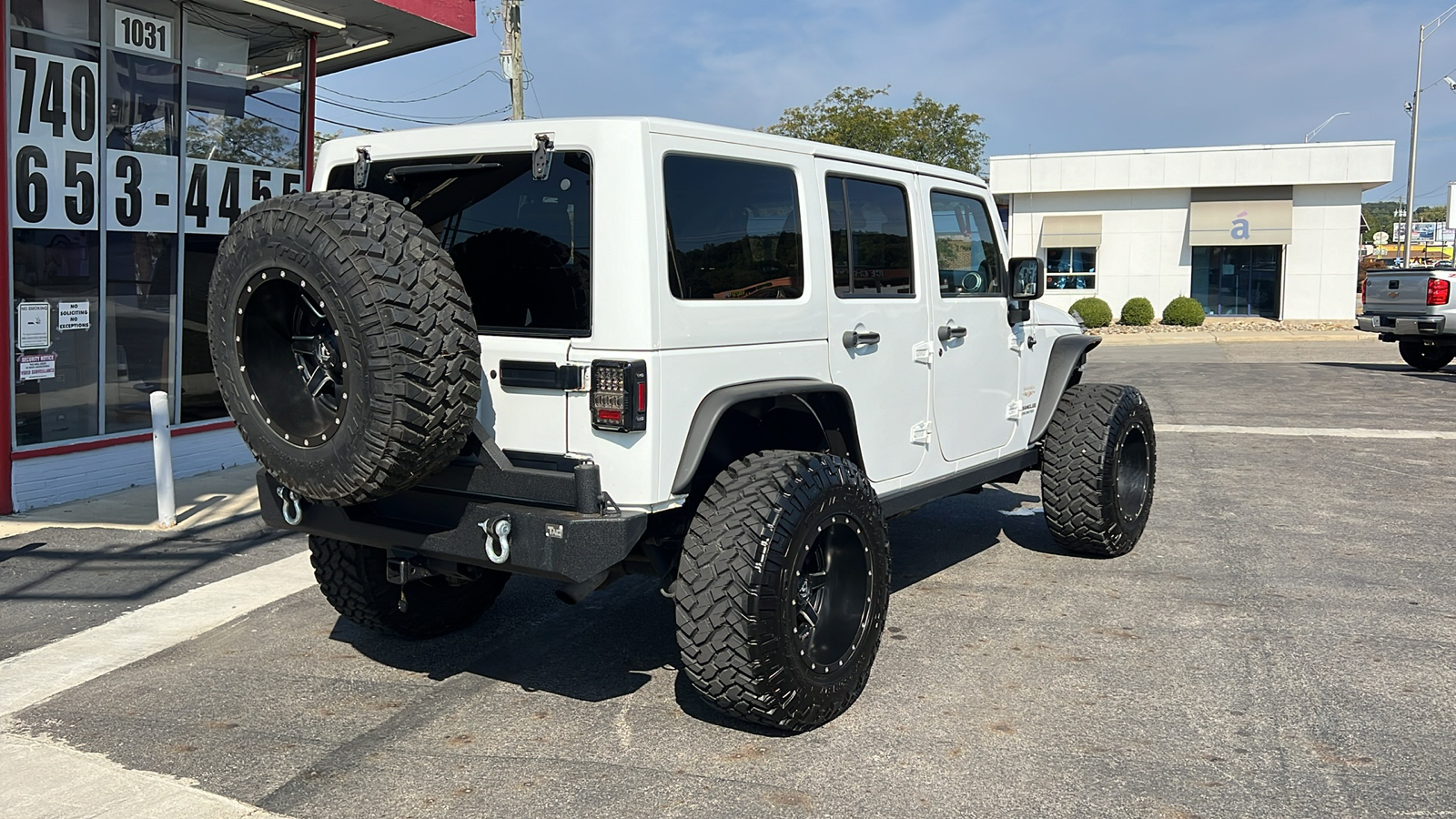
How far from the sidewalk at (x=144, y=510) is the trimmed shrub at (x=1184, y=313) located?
→ 2931cm

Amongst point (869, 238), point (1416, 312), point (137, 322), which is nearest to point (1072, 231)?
point (1416, 312)

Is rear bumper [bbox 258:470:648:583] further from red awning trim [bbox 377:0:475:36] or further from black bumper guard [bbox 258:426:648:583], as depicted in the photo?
red awning trim [bbox 377:0:475:36]

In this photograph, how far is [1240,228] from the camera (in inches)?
1380

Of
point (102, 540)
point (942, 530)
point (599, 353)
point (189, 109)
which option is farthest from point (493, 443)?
point (189, 109)

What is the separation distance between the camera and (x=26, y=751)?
4.08 metres

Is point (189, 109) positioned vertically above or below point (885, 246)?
above

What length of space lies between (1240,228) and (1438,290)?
61.0ft

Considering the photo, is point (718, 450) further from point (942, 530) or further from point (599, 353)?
point (942, 530)

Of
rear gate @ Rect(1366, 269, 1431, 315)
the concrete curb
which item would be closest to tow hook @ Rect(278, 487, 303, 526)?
rear gate @ Rect(1366, 269, 1431, 315)

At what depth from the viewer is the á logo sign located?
35031 mm

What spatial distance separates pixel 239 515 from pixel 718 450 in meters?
5.20

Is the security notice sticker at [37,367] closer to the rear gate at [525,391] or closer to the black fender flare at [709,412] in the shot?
the rear gate at [525,391]

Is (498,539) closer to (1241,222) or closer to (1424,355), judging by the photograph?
(1424,355)

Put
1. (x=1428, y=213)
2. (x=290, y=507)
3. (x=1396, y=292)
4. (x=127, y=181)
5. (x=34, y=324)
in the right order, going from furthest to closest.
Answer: (x=1428, y=213), (x=1396, y=292), (x=127, y=181), (x=34, y=324), (x=290, y=507)
